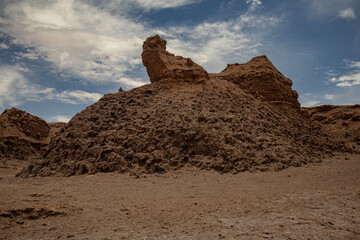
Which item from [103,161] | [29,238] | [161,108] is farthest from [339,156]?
[29,238]

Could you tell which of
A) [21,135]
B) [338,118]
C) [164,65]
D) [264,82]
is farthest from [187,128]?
[338,118]

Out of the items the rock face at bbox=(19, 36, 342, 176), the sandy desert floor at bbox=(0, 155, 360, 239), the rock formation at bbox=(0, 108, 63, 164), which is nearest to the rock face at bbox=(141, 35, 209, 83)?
the rock face at bbox=(19, 36, 342, 176)

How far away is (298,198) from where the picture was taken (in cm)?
587

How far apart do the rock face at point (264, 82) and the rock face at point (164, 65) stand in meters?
3.16

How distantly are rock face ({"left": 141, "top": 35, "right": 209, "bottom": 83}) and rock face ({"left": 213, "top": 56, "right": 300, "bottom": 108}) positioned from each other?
316 cm

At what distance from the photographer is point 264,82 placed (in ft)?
61.5

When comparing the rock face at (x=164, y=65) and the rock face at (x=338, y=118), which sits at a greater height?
the rock face at (x=164, y=65)

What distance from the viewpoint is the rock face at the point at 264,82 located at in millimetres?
18659

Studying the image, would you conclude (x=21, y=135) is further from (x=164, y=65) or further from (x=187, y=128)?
(x=187, y=128)

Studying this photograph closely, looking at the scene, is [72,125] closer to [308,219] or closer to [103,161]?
[103,161]

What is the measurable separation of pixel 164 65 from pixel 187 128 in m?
6.84

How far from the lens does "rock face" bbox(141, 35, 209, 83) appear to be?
17.0 metres

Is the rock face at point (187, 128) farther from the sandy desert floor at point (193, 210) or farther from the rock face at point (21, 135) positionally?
the rock face at point (21, 135)

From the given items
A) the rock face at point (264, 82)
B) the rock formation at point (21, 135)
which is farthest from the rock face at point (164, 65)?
the rock formation at point (21, 135)
